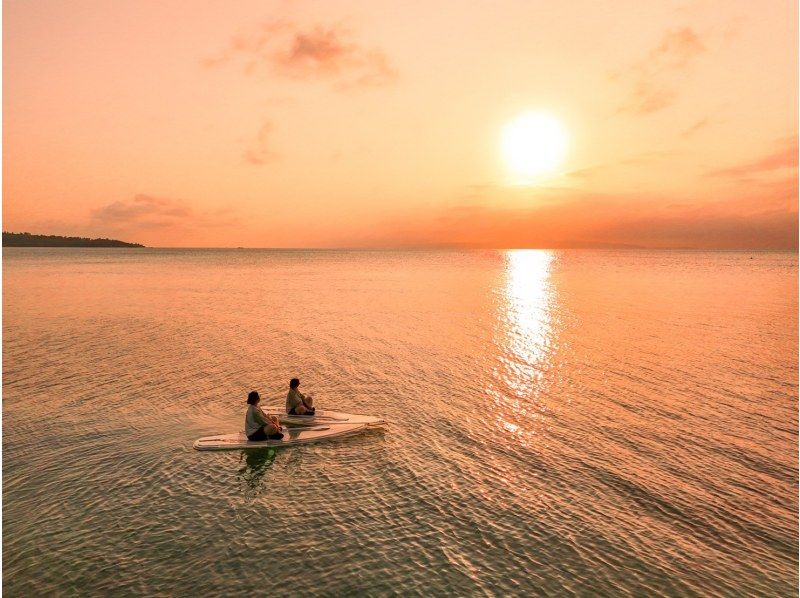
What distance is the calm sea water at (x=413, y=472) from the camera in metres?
14.9

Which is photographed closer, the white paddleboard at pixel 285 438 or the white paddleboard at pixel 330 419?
the white paddleboard at pixel 285 438

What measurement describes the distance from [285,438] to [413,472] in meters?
7.03

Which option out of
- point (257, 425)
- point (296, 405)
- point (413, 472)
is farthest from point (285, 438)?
point (413, 472)

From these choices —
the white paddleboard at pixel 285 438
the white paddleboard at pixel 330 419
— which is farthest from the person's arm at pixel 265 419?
the white paddleboard at pixel 330 419

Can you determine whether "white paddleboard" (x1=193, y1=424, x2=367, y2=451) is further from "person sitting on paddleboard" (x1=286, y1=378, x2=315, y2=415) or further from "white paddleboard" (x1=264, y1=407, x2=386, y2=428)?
"person sitting on paddleboard" (x1=286, y1=378, x2=315, y2=415)

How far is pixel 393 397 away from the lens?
31078 mm

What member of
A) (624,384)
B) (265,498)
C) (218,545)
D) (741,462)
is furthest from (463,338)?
(218,545)

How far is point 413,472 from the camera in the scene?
2102cm

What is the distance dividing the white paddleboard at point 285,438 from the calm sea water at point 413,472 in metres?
0.49

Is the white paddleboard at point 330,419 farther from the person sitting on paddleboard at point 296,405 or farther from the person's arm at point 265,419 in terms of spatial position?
the person's arm at point 265,419

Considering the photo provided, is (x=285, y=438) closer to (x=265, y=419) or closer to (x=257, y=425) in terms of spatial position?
(x=265, y=419)

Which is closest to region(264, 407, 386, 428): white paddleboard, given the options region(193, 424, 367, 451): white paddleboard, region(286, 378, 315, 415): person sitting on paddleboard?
region(286, 378, 315, 415): person sitting on paddleboard

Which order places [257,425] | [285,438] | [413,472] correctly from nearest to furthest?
[413,472], [257,425], [285,438]

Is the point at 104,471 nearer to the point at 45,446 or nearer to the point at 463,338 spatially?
the point at 45,446
